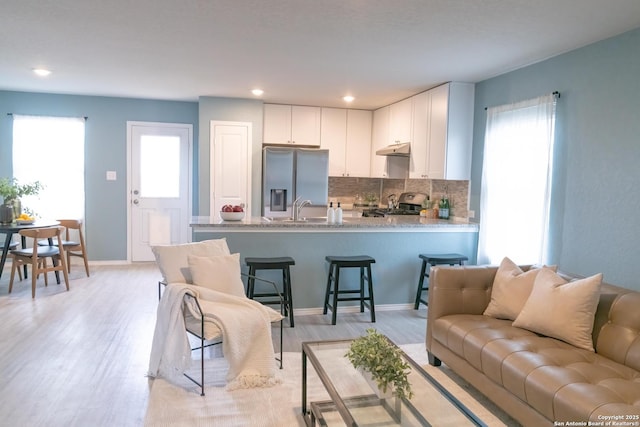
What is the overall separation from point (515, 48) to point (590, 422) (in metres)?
2.88

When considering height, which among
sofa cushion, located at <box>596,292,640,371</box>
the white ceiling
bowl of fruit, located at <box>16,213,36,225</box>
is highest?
the white ceiling

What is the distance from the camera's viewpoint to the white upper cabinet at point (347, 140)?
6.62 meters

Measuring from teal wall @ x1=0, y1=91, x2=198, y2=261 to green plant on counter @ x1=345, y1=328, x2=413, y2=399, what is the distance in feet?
17.9

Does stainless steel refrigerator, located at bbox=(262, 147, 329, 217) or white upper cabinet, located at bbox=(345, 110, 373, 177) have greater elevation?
white upper cabinet, located at bbox=(345, 110, 373, 177)

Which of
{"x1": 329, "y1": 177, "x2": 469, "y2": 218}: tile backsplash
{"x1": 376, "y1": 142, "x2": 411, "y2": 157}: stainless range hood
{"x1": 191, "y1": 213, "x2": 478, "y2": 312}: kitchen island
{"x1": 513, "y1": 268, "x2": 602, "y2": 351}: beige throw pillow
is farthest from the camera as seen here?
{"x1": 329, "y1": 177, "x2": 469, "y2": 218}: tile backsplash

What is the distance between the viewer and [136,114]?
6438mm

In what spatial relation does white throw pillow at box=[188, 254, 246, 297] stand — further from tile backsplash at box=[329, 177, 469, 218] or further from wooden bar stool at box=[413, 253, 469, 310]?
tile backsplash at box=[329, 177, 469, 218]

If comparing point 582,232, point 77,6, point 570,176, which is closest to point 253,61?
point 77,6

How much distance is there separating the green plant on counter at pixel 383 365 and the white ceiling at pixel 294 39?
6.72 ft

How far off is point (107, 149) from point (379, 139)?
4.03 metres

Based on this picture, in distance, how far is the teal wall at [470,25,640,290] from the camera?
3062 millimetres

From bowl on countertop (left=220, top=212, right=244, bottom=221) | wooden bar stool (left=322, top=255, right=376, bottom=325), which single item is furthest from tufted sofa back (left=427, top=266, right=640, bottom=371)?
bowl on countertop (left=220, top=212, right=244, bottom=221)

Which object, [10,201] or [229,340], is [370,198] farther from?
[10,201]

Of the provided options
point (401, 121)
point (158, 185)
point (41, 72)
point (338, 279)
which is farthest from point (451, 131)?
point (41, 72)
